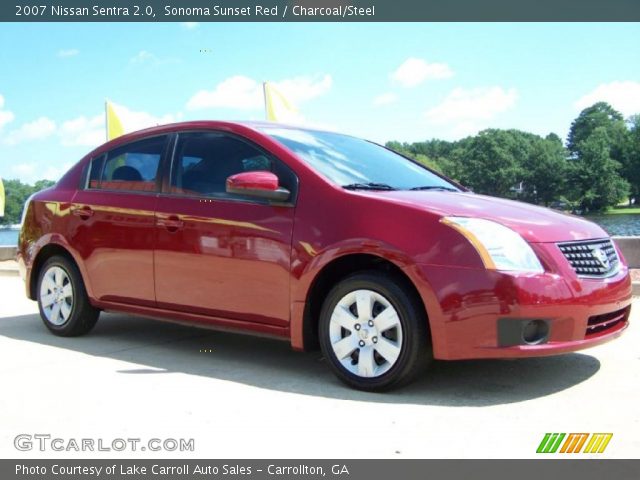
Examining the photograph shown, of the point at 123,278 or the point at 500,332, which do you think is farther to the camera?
the point at 123,278

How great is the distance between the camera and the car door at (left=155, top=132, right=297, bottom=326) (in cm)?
438

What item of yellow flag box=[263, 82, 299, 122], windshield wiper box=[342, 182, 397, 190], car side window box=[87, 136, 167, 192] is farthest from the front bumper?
yellow flag box=[263, 82, 299, 122]

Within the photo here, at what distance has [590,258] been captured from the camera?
159 inches

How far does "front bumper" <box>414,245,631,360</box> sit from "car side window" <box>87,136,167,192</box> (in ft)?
7.81

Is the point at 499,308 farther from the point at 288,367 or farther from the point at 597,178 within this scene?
the point at 597,178

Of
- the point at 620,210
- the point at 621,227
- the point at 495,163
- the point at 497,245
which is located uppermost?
the point at 495,163

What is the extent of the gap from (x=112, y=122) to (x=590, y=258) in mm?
17160

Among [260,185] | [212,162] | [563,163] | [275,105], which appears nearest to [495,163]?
[563,163]

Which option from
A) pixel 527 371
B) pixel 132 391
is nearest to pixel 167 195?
pixel 132 391

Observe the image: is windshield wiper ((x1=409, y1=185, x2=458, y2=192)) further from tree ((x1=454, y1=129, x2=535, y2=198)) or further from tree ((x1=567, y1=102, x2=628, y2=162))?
tree ((x1=567, y1=102, x2=628, y2=162))

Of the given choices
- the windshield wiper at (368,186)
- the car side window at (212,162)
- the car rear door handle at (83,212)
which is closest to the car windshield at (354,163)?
the windshield wiper at (368,186)

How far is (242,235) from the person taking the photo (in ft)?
14.8
